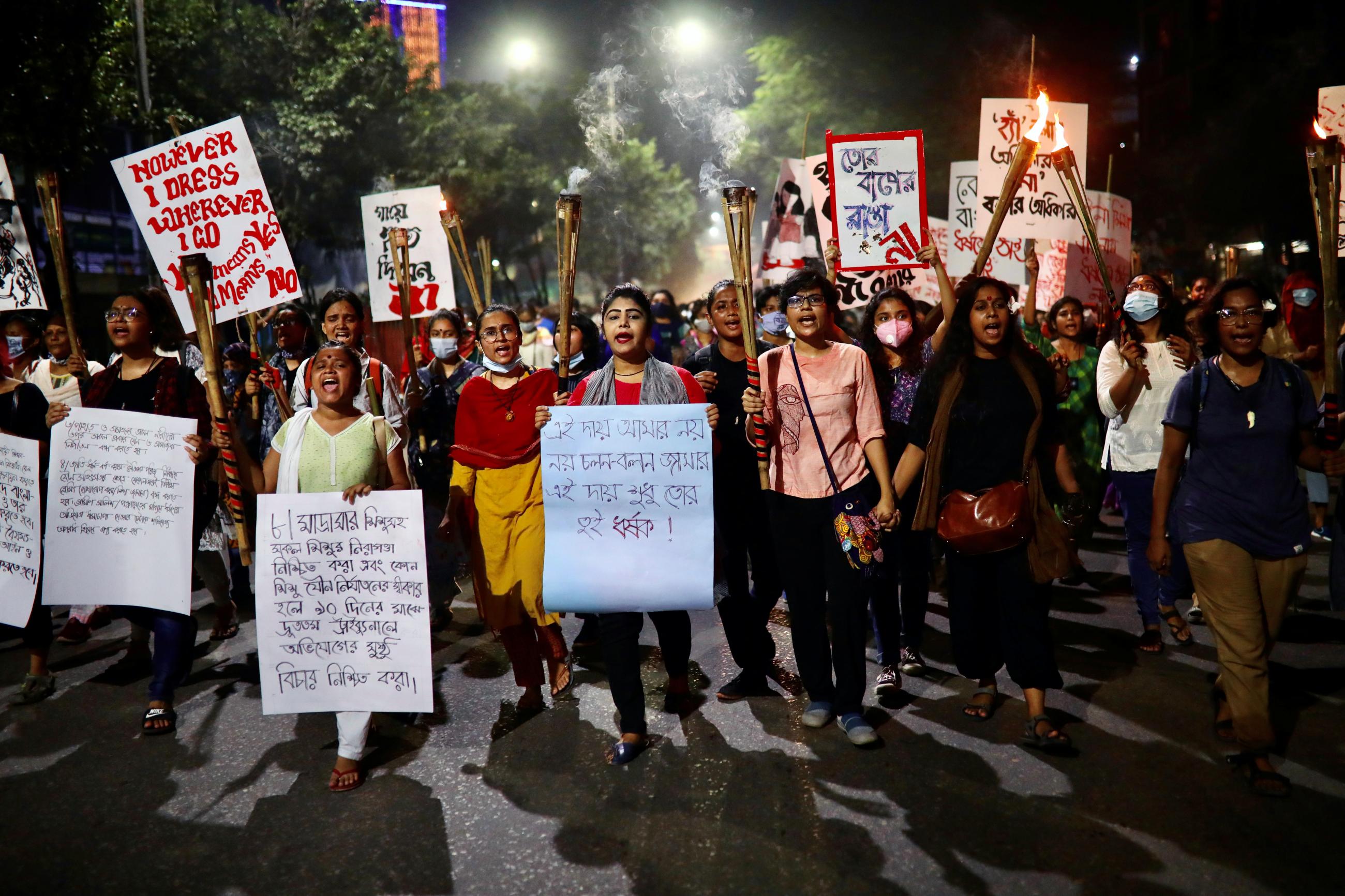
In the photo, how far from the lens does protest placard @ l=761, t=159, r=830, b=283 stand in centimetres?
963

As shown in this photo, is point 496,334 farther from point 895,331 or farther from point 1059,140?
point 1059,140

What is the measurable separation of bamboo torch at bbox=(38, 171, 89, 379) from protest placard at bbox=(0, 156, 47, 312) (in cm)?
126

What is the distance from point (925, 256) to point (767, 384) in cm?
214

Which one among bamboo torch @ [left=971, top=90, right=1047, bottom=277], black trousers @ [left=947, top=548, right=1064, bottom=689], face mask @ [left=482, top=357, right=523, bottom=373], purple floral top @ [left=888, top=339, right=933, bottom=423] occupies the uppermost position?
bamboo torch @ [left=971, top=90, right=1047, bottom=277]

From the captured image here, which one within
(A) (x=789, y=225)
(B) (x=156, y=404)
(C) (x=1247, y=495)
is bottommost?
(C) (x=1247, y=495)

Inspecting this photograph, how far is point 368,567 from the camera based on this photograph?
Result: 4.14 metres

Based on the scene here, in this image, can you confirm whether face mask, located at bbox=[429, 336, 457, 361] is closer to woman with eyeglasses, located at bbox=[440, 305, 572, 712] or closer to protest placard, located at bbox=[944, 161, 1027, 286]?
woman with eyeglasses, located at bbox=[440, 305, 572, 712]

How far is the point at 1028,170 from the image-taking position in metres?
8.17

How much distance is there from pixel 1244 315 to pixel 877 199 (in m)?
3.60

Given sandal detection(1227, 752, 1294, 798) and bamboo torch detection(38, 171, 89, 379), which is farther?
bamboo torch detection(38, 171, 89, 379)

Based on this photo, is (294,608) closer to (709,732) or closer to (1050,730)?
(709,732)

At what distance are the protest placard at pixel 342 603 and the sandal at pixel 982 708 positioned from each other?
2.48 m

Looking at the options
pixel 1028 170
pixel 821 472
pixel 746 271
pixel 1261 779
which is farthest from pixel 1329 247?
pixel 1028 170

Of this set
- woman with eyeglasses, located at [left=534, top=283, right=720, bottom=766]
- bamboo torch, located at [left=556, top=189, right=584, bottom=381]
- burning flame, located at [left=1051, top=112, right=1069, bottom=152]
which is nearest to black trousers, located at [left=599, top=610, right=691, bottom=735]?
woman with eyeglasses, located at [left=534, top=283, right=720, bottom=766]
